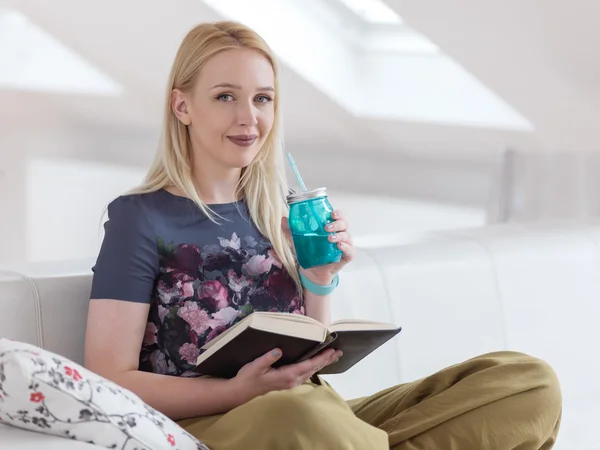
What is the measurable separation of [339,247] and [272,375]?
242 millimetres

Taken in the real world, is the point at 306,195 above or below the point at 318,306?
above

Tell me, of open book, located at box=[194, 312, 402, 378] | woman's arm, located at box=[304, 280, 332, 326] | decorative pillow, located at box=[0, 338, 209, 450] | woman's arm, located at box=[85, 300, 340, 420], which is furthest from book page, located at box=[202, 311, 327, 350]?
woman's arm, located at box=[304, 280, 332, 326]

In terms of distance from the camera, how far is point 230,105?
185 cm

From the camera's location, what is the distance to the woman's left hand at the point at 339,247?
5.54 ft

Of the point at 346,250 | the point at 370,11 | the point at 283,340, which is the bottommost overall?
the point at 283,340

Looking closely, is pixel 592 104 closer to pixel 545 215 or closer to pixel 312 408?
pixel 545 215

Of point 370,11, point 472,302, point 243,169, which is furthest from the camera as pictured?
point 370,11

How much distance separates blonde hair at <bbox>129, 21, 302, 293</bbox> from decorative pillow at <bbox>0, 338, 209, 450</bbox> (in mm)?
493

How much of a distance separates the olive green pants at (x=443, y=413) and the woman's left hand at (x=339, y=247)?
0.24 metres

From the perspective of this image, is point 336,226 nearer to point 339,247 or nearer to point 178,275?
point 339,247

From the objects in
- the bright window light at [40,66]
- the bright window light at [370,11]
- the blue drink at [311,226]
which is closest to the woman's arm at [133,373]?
the blue drink at [311,226]

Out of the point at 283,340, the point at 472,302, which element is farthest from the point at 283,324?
the point at 472,302

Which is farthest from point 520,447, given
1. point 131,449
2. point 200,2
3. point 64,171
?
point 64,171

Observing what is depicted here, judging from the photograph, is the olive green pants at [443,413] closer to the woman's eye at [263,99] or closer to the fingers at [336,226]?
the fingers at [336,226]
